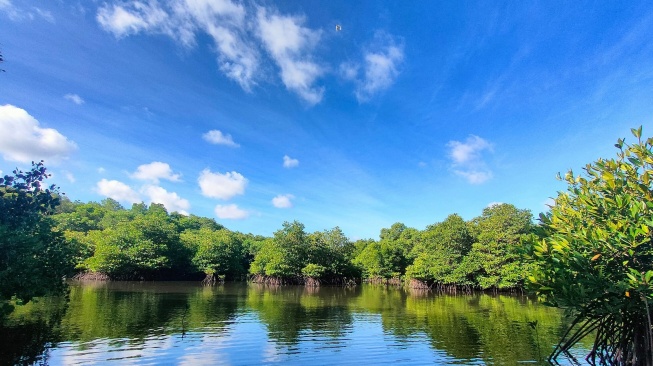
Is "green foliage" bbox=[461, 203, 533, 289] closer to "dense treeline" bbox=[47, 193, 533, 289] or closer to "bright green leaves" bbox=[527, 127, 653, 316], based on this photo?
"dense treeline" bbox=[47, 193, 533, 289]

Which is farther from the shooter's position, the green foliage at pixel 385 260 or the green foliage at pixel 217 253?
the green foliage at pixel 385 260

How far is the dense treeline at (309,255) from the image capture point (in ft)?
141

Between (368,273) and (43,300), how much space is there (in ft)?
165

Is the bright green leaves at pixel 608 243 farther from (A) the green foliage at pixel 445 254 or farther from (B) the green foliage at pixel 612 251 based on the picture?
(A) the green foliage at pixel 445 254

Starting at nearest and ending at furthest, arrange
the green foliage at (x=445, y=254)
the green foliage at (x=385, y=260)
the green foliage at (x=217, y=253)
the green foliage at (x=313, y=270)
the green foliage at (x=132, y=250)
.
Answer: the green foliage at (x=445, y=254) < the green foliage at (x=132, y=250) < the green foliage at (x=313, y=270) < the green foliage at (x=217, y=253) < the green foliage at (x=385, y=260)

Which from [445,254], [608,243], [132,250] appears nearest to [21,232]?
[608,243]

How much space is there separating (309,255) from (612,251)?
179 ft

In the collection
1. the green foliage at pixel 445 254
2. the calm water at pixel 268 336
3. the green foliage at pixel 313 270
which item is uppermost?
the green foliage at pixel 445 254

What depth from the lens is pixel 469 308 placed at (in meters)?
28.2

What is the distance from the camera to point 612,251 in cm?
892

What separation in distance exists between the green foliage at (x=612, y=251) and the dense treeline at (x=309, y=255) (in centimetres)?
3154

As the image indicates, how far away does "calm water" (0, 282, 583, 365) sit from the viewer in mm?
13023

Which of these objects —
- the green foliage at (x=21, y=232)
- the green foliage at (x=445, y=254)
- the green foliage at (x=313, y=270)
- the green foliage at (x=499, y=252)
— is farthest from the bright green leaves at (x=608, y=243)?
the green foliage at (x=313, y=270)

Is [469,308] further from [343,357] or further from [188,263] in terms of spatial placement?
[188,263]
